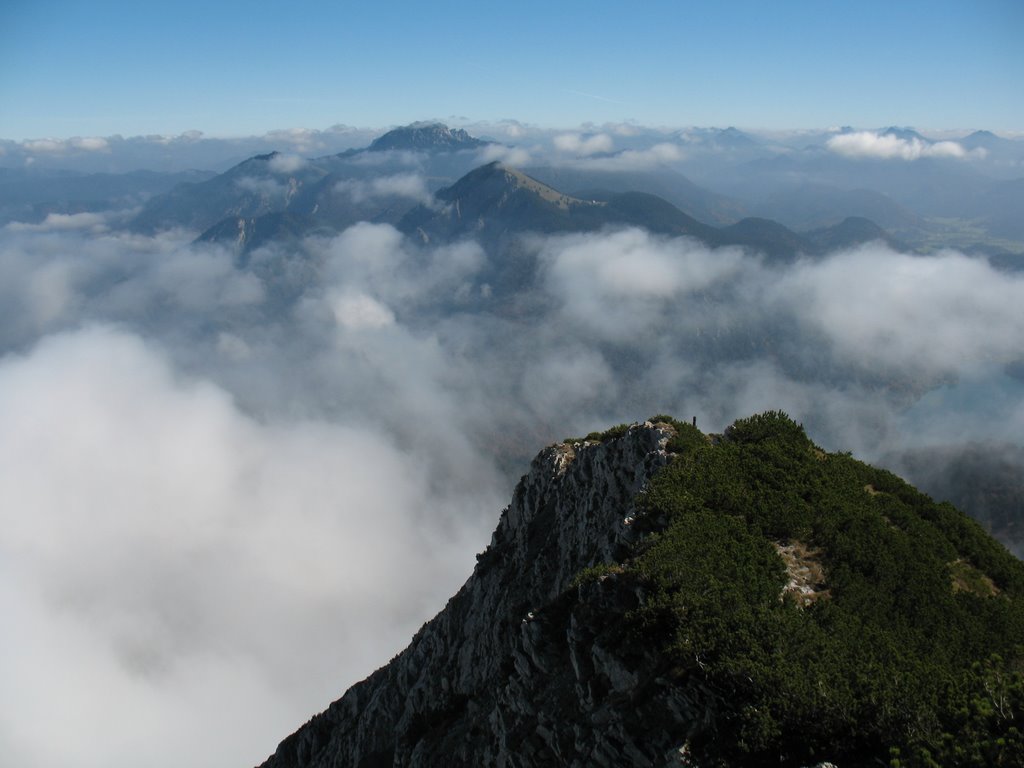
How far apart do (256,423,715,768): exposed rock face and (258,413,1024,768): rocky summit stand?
139mm

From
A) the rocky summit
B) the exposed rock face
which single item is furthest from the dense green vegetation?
the exposed rock face

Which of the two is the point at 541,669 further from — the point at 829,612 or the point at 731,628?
the point at 829,612

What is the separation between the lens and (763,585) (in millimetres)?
29750

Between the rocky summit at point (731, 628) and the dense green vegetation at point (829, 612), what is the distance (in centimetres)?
8

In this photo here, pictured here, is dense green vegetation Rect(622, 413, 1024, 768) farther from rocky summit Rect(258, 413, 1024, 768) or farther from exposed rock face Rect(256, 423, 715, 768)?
exposed rock face Rect(256, 423, 715, 768)

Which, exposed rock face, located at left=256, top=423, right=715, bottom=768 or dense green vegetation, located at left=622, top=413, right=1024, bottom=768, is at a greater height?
dense green vegetation, located at left=622, top=413, right=1024, bottom=768

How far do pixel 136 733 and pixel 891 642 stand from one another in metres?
244

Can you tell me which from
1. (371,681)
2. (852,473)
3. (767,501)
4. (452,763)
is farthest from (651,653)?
(371,681)

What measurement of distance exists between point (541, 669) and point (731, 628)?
11860 mm

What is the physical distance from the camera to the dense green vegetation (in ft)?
69.9

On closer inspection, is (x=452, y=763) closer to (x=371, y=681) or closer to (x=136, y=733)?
(x=371, y=681)

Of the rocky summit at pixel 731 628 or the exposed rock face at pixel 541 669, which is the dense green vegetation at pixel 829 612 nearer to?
the rocky summit at pixel 731 628

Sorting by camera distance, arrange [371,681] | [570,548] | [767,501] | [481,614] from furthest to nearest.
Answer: [371,681] → [481,614] → [570,548] → [767,501]

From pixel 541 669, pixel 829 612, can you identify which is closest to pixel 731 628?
pixel 829 612
